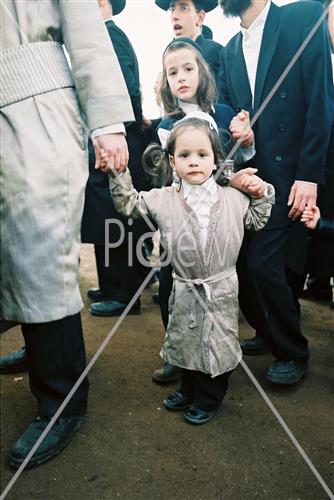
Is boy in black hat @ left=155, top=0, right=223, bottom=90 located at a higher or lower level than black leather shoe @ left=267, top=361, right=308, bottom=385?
higher

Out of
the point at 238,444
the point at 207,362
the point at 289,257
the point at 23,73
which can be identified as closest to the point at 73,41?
the point at 23,73

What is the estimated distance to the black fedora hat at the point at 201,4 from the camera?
7.66ft

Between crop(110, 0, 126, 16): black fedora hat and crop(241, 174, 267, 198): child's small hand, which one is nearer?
crop(241, 174, 267, 198): child's small hand

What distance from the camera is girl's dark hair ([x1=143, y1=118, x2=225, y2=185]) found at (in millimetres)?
1646

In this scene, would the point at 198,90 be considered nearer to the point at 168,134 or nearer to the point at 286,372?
the point at 168,134

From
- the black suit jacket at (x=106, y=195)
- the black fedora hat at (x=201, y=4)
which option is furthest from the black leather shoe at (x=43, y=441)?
the black fedora hat at (x=201, y=4)

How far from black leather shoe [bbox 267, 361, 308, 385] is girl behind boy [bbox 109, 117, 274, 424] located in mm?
351

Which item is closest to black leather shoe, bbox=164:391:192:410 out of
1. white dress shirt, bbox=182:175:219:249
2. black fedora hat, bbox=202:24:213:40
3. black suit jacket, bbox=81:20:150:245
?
white dress shirt, bbox=182:175:219:249

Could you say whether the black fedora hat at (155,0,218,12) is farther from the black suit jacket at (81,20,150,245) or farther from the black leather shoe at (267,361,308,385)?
the black leather shoe at (267,361,308,385)

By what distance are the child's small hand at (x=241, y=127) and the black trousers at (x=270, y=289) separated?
39 centimetres

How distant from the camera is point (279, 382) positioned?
199 cm

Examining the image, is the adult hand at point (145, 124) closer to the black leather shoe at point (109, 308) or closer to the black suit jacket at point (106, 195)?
the black suit jacket at point (106, 195)

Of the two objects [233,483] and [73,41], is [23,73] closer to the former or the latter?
[73,41]

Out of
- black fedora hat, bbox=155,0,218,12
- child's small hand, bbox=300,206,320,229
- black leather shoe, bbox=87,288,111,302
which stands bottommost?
black leather shoe, bbox=87,288,111,302
